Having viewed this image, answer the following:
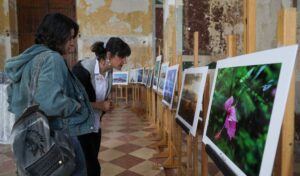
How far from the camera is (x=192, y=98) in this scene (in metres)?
2.10

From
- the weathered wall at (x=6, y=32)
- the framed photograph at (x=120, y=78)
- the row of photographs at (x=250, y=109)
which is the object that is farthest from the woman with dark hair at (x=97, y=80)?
the weathered wall at (x=6, y=32)

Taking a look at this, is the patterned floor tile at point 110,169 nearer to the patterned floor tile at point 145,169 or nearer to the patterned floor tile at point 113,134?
the patterned floor tile at point 145,169

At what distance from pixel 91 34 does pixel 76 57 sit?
1.22 meters

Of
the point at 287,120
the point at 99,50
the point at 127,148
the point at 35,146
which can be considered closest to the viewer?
the point at 287,120

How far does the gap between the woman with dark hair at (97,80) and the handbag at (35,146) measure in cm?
64

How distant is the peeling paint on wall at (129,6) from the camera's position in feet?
33.9

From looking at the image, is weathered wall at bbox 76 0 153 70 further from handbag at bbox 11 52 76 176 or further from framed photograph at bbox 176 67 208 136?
handbag at bbox 11 52 76 176

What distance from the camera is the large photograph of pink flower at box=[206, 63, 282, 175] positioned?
0.93 meters

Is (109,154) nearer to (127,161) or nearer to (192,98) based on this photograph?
(127,161)

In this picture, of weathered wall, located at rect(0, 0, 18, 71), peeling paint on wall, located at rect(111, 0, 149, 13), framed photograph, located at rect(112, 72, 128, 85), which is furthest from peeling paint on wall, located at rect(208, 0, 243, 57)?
weathered wall, located at rect(0, 0, 18, 71)

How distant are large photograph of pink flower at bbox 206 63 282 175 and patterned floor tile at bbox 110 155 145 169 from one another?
219 centimetres

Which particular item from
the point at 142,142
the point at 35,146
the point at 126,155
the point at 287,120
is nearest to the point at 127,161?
the point at 126,155

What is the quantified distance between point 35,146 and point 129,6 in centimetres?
963

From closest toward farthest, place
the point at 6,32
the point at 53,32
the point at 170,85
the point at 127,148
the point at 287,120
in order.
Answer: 1. the point at 287,120
2. the point at 53,32
3. the point at 170,85
4. the point at 127,148
5. the point at 6,32
